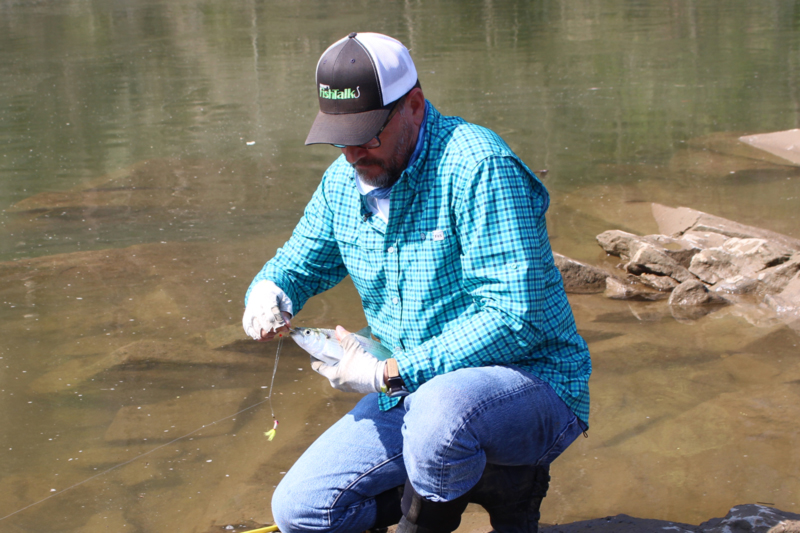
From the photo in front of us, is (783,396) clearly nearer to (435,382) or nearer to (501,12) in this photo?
(435,382)

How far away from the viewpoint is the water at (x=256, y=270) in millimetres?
2799

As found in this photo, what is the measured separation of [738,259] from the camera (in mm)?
4438

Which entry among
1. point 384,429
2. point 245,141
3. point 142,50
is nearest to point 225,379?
point 384,429

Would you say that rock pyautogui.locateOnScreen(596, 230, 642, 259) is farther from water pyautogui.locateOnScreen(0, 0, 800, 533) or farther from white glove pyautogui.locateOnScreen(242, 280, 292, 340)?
white glove pyautogui.locateOnScreen(242, 280, 292, 340)

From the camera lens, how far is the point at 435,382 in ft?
5.98

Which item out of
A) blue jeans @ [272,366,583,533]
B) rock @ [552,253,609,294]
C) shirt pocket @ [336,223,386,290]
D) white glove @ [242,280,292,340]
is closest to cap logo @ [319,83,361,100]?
shirt pocket @ [336,223,386,290]

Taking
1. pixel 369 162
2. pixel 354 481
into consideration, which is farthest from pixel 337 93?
pixel 354 481

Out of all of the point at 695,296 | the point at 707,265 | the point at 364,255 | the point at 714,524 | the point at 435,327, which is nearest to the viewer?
the point at 435,327

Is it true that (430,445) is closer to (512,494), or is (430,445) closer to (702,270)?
(512,494)

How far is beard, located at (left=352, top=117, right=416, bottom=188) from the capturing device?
1.94 metres

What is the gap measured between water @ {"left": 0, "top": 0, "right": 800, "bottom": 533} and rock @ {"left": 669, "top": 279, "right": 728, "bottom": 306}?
6.2 inches

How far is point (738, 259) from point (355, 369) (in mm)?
3255

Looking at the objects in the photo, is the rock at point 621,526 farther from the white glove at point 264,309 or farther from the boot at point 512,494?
the white glove at point 264,309

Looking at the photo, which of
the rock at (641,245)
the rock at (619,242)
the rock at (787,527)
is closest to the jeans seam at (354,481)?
the rock at (787,527)
